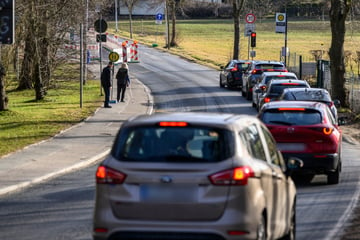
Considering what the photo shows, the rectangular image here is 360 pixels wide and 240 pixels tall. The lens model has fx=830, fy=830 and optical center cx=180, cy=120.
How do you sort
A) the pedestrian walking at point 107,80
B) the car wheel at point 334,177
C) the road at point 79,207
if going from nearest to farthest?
the road at point 79,207 < the car wheel at point 334,177 < the pedestrian walking at point 107,80

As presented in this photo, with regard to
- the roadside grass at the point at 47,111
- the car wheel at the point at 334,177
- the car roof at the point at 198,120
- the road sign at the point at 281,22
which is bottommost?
the roadside grass at the point at 47,111

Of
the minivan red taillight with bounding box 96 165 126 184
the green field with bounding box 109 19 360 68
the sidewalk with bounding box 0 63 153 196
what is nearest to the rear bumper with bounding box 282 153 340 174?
the sidewalk with bounding box 0 63 153 196

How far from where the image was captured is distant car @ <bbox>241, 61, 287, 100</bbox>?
36.3 m

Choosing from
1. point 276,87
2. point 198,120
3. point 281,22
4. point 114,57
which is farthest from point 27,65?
point 198,120

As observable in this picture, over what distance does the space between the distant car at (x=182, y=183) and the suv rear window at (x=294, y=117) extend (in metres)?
7.20

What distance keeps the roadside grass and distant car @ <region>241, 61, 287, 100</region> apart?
658cm

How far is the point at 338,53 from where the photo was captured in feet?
106

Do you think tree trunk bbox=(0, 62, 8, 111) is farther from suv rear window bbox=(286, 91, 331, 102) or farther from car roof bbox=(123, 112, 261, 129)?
car roof bbox=(123, 112, 261, 129)

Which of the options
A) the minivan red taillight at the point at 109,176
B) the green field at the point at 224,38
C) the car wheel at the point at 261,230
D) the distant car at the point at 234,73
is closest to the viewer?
the minivan red taillight at the point at 109,176

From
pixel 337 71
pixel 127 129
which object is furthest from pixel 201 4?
pixel 127 129

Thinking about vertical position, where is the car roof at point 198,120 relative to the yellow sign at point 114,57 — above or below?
above

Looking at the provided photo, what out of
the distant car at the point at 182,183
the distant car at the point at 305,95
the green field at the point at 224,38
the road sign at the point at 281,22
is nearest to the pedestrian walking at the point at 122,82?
the distant car at the point at 305,95

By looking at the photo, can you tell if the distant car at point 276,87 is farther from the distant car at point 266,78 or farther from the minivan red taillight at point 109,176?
the minivan red taillight at point 109,176

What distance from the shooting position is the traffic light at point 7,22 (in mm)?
16062
